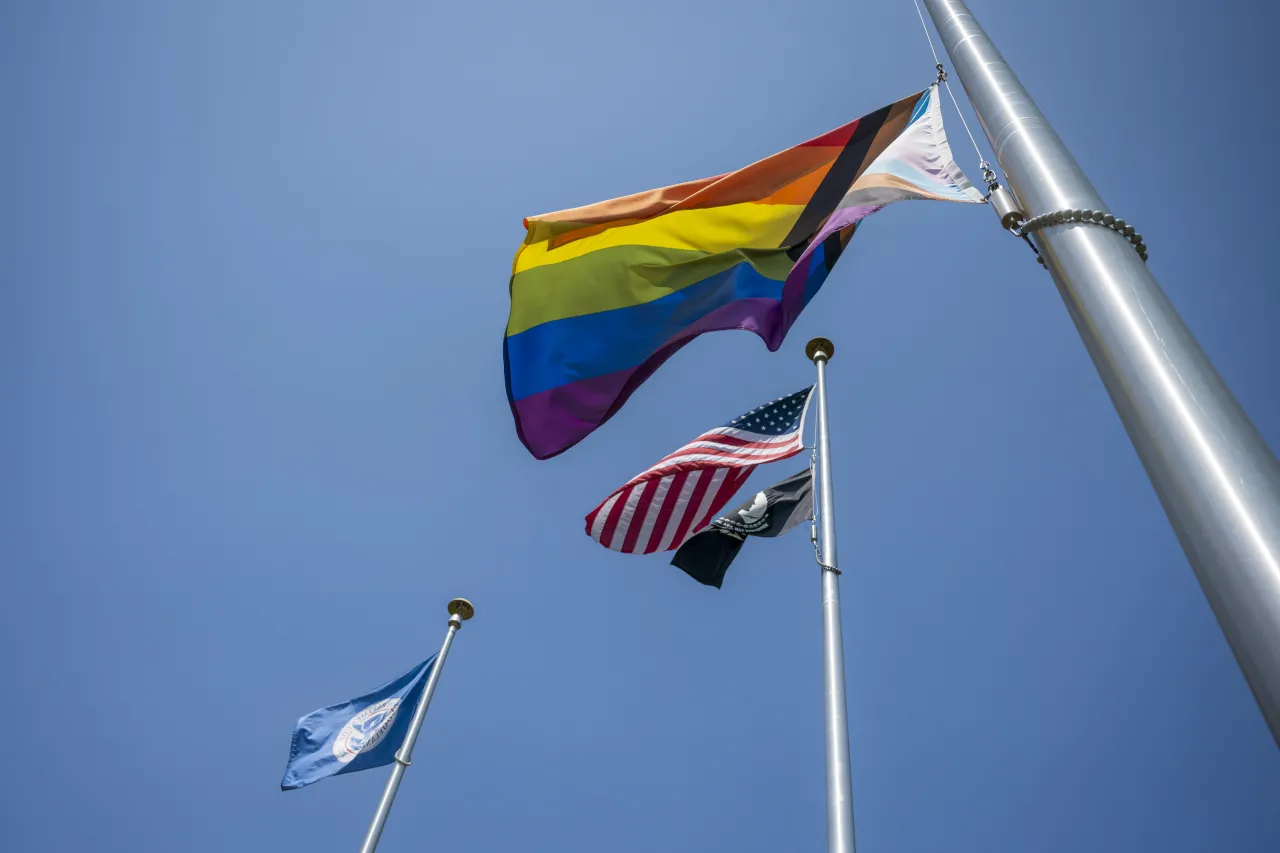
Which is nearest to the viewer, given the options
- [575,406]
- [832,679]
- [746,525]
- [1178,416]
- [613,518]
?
[1178,416]

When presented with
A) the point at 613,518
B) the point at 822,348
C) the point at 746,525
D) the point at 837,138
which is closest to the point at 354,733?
the point at 613,518

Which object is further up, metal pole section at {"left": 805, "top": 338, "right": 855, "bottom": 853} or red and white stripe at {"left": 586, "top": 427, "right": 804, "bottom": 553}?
red and white stripe at {"left": 586, "top": 427, "right": 804, "bottom": 553}

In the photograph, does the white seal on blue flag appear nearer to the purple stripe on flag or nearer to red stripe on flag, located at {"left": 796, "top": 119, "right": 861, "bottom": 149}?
the purple stripe on flag

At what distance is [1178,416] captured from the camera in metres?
2.68

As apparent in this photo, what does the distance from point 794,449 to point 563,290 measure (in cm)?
274

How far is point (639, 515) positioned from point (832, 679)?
2.81 meters

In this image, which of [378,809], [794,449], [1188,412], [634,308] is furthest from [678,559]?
[1188,412]

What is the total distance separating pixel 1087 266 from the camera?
3314 mm

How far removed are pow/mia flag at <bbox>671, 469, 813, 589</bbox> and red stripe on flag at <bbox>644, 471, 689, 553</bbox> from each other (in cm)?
31

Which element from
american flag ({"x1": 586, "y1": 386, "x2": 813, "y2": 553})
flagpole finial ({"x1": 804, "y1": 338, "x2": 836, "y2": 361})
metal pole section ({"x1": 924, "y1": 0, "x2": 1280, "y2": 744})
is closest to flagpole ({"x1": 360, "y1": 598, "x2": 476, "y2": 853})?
american flag ({"x1": 586, "y1": 386, "x2": 813, "y2": 553})

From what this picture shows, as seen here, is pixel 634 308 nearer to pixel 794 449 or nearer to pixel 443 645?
pixel 794 449

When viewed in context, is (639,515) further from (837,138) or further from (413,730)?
(413,730)

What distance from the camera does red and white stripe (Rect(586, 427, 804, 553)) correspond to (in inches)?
327

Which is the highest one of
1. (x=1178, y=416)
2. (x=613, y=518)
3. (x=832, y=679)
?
(x=613, y=518)
